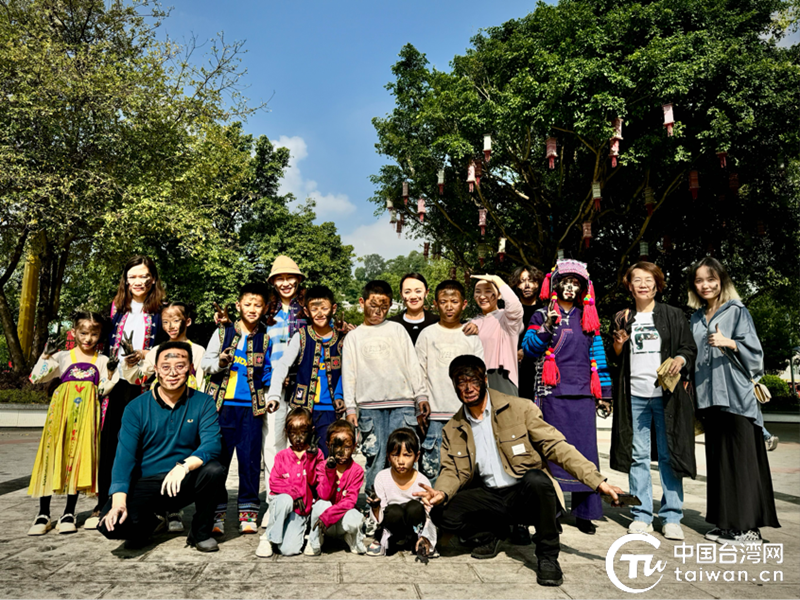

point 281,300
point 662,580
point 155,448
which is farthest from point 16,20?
point 662,580

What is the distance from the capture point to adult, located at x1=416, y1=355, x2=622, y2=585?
3.74 metres

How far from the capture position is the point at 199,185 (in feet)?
53.8

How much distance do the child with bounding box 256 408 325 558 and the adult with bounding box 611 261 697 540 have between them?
2.48 m

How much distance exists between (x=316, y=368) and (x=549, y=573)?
2299mm

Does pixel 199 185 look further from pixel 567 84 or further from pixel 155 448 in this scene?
pixel 155 448

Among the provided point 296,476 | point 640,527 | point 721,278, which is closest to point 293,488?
point 296,476

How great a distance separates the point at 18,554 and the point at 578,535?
3.84 m

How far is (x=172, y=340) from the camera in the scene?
193 inches

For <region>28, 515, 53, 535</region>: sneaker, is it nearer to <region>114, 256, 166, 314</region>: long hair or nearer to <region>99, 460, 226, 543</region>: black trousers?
<region>99, 460, 226, 543</region>: black trousers

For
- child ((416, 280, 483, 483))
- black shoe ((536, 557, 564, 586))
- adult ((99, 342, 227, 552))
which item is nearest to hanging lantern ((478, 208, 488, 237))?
child ((416, 280, 483, 483))

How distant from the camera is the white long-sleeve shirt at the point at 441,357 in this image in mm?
4551

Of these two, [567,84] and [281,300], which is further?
[567,84]

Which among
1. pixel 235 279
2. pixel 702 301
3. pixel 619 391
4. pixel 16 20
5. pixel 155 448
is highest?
pixel 16 20

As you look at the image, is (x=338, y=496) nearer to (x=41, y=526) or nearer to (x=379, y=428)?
(x=379, y=428)
